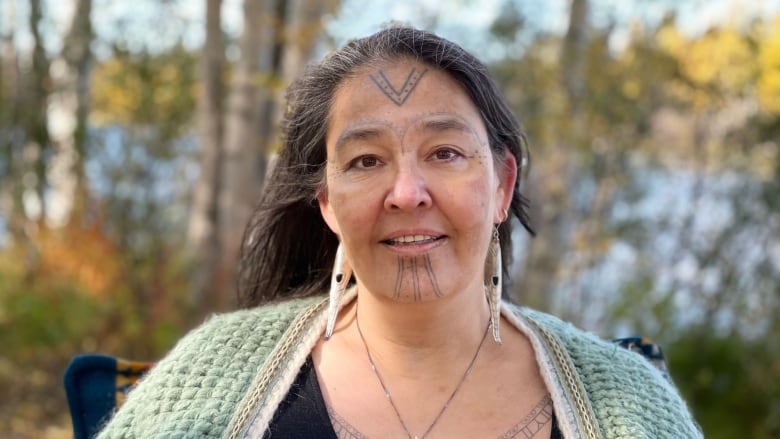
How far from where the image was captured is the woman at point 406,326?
6.75 feet

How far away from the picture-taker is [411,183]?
2.00 meters

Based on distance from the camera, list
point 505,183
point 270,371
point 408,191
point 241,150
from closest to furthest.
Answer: point 408,191 → point 270,371 → point 505,183 → point 241,150

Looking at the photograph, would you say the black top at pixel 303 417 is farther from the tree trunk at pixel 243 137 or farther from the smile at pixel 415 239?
the tree trunk at pixel 243 137

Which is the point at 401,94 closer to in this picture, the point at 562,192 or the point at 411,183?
the point at 411,183

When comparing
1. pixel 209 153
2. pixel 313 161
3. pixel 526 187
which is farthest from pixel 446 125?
pixel 209 153

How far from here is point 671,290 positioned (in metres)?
6.23

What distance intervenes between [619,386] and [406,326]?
57 centimetres

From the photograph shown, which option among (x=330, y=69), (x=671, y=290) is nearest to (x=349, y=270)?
(x=330, y=69)

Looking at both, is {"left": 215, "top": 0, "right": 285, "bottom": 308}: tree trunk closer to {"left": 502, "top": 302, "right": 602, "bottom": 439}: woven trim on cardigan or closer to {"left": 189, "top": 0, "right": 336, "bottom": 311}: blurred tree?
{"left": 189, "top": 0, "right": 336, "bottom": 311}: blurred tree

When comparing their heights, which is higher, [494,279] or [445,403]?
[494,279]

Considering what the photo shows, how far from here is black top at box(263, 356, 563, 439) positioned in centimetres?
211

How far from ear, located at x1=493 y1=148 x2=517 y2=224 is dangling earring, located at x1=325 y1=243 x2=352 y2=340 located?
A: 1.44ft

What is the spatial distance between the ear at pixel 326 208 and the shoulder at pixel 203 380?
29 cm

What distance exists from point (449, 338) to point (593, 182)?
4.75 metres
